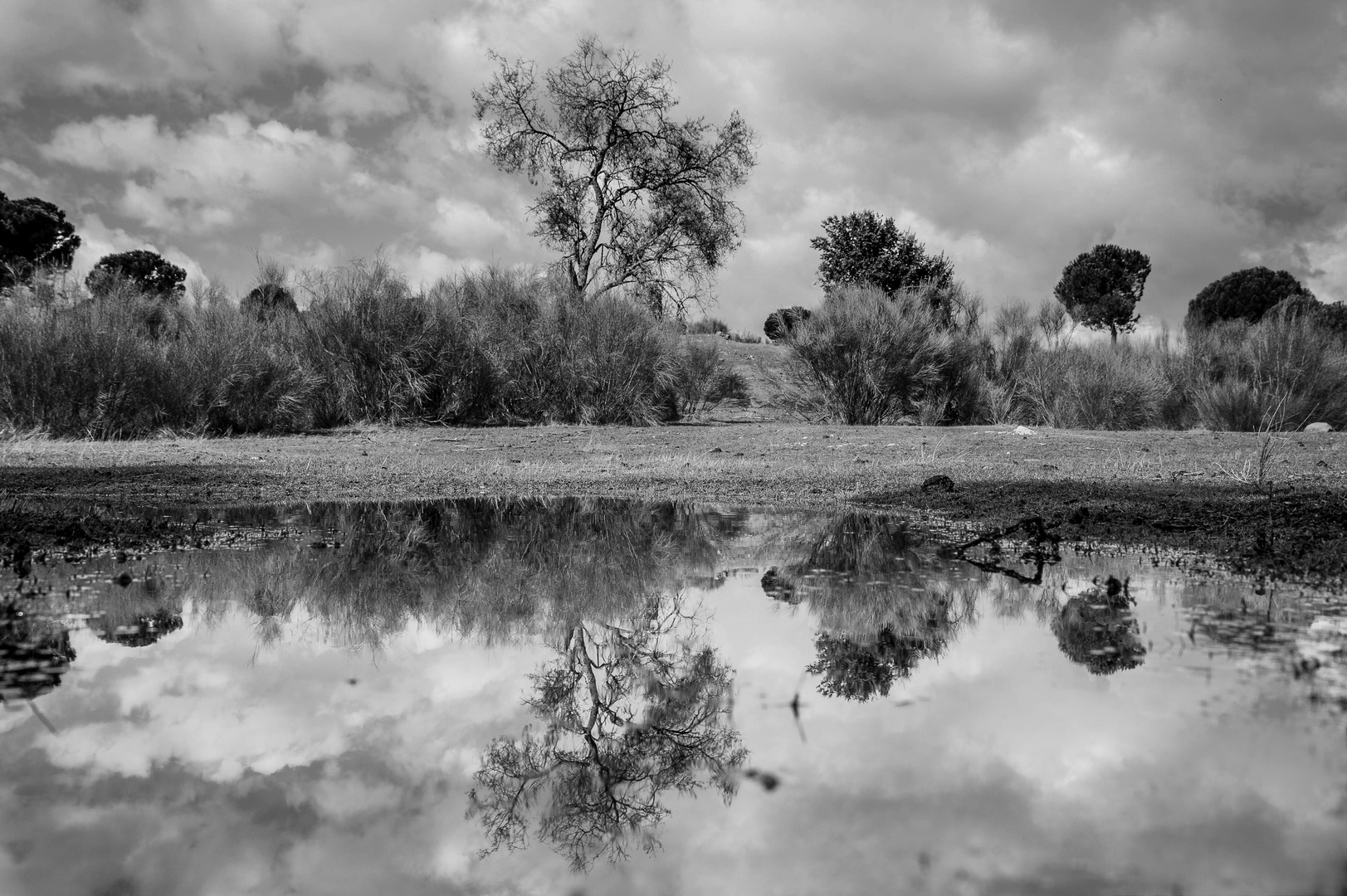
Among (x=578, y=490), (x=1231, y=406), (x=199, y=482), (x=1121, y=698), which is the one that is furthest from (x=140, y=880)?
(x=1231, y=406)

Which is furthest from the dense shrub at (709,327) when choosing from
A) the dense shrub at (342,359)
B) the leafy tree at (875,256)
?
the dense shrub at (342,359)

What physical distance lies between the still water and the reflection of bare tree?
0.4 inches

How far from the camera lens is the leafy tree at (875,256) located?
39.1 metres

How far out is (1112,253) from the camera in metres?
67.1

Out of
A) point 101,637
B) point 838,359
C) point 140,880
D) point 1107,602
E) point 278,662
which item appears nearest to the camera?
point 140,880

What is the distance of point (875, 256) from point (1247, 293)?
124 ft

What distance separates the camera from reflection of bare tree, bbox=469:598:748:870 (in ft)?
7.22

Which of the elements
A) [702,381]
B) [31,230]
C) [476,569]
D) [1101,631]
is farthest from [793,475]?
[31,230]

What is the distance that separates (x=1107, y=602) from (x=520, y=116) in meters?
30.4

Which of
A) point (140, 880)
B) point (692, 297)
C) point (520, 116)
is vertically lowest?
point (140, 880)

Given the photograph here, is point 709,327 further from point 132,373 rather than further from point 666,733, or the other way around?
point 666,733

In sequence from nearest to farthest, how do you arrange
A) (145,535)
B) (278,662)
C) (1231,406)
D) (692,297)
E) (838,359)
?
(278,662) < (145,535) < (1231,406) < (838,359) < (692,297)

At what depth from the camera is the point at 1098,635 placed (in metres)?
3.66

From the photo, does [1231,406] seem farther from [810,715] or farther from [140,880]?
[140,880]
